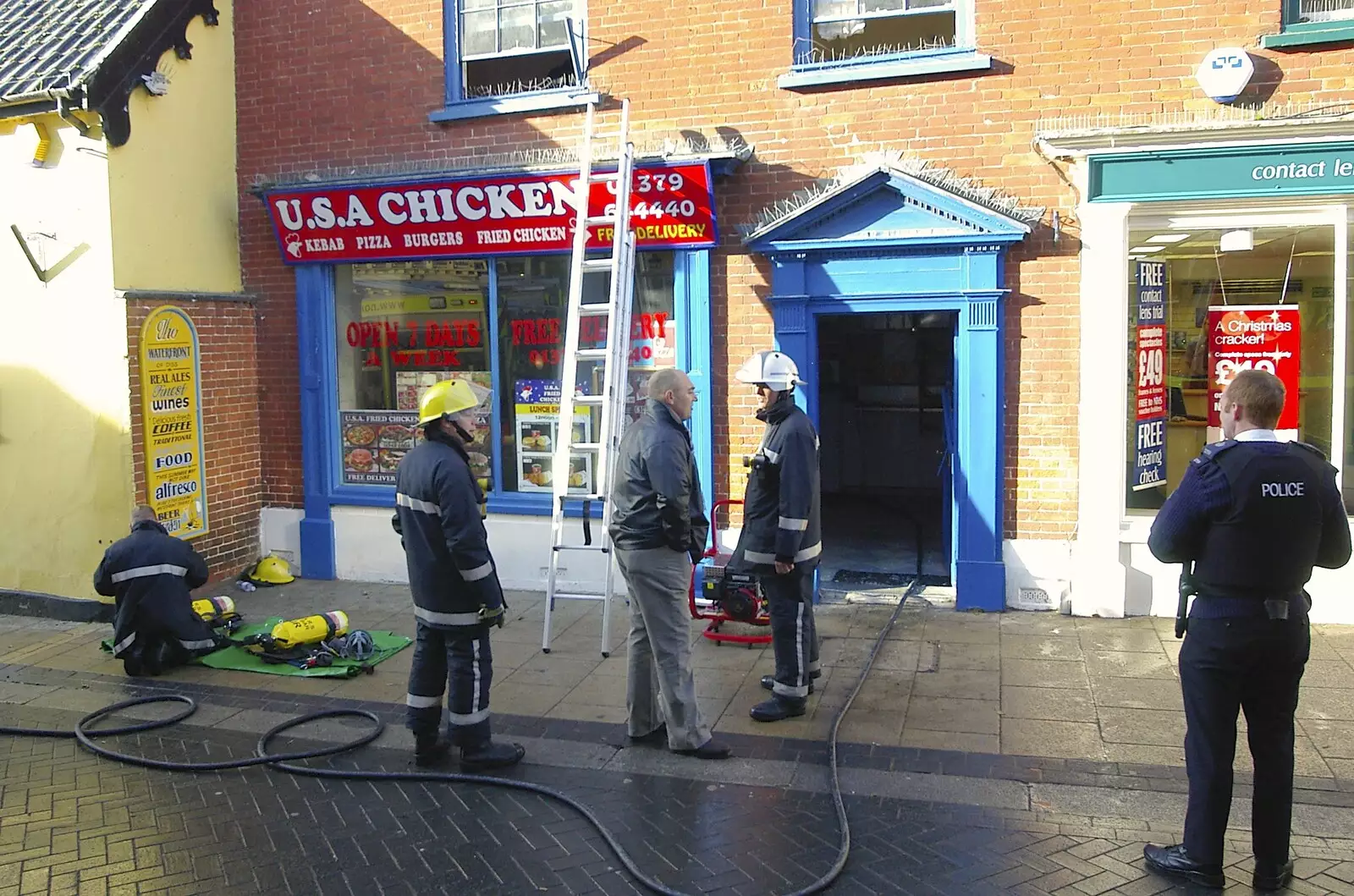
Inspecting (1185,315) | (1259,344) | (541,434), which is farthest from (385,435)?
(1259,344)

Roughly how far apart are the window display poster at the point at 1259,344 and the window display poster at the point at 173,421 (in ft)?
26.2

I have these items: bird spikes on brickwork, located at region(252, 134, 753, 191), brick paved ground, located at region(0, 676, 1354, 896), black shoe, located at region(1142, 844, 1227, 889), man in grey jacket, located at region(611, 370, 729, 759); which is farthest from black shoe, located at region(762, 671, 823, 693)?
bird spikes on brickwork, located at region(252, 134, 753, 191)

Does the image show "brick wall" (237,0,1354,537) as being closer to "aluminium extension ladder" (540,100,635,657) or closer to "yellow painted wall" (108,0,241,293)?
"yellow painted wall" (108,0,241,293)

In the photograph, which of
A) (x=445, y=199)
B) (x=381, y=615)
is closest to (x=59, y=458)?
(x=381, y=615)

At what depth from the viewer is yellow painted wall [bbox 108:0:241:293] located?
8.66 metres

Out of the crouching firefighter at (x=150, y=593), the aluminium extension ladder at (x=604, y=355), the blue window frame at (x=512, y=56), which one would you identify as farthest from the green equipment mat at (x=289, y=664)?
the blue window frame at (x=512, y=56)

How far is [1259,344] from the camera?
26.0 ft

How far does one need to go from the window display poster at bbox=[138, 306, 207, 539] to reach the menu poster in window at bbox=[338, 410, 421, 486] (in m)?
1.22

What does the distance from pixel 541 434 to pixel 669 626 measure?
4.05 meters

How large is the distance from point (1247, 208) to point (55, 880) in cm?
801

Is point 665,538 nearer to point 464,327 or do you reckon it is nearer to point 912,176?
point 912,176

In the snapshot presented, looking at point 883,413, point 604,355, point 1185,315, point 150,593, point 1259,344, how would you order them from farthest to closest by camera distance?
point 883,413, point 1185,315, point 1259,344, point 604,355, point 150,593

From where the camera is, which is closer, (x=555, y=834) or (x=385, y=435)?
(x=555, y=834)

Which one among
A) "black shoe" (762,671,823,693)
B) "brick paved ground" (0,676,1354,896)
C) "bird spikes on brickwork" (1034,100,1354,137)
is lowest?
"brick paved ground" (0,676,1354,896)
